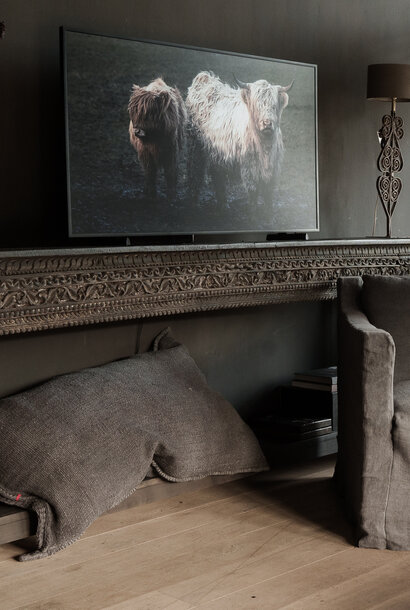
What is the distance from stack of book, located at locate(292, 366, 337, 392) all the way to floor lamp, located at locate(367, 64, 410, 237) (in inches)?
29.3

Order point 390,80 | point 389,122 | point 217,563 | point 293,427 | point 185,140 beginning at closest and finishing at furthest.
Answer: point 217,563 < point 185,140 < point 293,427 < point 390,80 < point 389,122

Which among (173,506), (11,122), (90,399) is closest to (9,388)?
(90,399)

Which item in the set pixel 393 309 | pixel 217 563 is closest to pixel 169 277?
pixel 393 309

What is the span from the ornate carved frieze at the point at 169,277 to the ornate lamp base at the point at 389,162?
0.89 feet

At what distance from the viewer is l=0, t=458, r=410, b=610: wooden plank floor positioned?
230 cm

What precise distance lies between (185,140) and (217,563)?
163 cm

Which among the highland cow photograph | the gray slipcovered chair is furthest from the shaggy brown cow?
the gray slipcovered chair

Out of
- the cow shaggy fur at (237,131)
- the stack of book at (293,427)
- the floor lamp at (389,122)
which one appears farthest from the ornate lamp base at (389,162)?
the stack of book at (293,427)

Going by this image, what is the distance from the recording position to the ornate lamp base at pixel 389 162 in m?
4.01

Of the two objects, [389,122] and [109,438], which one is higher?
[389,122]

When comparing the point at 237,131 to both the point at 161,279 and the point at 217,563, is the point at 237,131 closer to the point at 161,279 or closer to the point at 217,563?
the point at 161,279

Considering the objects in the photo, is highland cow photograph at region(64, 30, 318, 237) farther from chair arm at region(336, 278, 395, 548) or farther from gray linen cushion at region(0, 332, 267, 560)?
chair arm at region(336, 278, 395, 548)

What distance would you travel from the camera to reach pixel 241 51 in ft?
12.3

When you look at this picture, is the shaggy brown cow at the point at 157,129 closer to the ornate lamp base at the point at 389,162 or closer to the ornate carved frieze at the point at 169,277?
the ornate carved frieze at the point at 169,277
